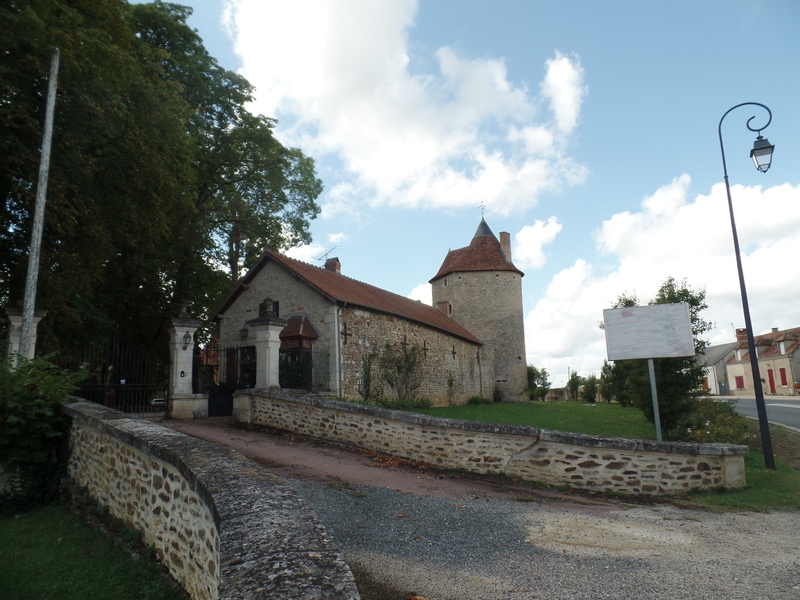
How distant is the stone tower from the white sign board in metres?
19.4

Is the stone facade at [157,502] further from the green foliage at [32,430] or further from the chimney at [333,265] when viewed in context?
the chimney at [333,265]

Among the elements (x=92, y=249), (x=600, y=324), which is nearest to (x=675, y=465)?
(x=600, y=324)

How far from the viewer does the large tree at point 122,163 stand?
10.8 metres

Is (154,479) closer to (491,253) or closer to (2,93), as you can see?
(2,93)

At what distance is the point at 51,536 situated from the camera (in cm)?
599

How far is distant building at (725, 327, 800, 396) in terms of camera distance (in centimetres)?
3684

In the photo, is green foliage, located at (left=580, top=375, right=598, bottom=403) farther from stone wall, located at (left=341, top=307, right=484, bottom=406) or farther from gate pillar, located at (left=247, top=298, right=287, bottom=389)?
gate pillar, located at (left=247, top=298, right=287, bottom=389)

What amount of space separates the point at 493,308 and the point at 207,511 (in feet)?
90.1

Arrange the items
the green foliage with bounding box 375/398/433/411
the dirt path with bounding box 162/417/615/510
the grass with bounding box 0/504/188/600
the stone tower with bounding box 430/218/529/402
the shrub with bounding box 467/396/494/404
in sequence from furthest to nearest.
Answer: the stone tower with bounding box 430/218/529/402 → the shrub with bounding box 467/396/494/404 → the green foliage with bounding box 375/398/433/411 → the dirt path with bounding box 162/417/615/510 → the grass with bounding box 0/504/188/600

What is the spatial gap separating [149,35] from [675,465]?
19884 mm

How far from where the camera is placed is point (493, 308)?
30156mm

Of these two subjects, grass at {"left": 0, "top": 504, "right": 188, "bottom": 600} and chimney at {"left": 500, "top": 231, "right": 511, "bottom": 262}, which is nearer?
grass at {"left": 0, "top": 504, "right": 188, "bottom": 600}

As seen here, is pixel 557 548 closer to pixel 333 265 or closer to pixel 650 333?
pixel 650 333

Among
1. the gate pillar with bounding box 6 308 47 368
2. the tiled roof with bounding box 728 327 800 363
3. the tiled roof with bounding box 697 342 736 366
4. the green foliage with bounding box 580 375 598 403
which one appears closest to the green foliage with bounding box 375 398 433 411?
the gate pillar with bounding box 6 308 47 368
